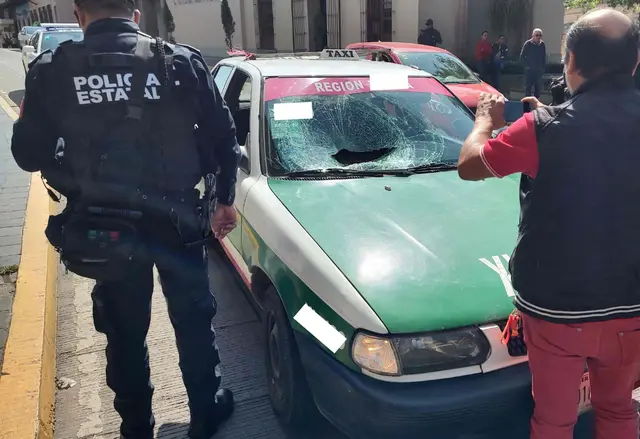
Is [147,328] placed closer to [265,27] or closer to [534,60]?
[534,60]

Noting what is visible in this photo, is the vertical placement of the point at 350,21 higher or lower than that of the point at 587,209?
lower

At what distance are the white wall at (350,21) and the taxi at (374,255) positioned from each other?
1724cm

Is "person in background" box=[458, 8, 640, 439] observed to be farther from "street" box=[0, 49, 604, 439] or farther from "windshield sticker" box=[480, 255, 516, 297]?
"street" box=[0, 49, 604, 439]

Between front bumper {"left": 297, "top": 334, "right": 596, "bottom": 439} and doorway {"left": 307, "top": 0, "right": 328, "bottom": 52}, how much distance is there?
21350mm

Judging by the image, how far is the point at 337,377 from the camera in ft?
6.85

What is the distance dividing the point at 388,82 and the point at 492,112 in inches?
66.3

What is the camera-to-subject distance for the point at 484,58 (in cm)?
1375

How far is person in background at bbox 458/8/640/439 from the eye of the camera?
168 centimetres

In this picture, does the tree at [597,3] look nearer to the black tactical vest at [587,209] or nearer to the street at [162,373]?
the street at [162,373]

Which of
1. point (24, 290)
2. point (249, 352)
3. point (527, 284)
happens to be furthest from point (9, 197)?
point (527, 284)

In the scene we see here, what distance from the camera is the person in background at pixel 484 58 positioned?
13.6 meters

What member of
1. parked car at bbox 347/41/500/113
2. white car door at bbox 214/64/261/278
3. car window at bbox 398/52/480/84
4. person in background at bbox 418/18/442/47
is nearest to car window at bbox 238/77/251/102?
white car door at bbox 214/64/261/278

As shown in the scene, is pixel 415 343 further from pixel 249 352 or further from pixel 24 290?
pixel 24 290

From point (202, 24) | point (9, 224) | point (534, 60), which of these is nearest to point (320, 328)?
point (9, 224)
